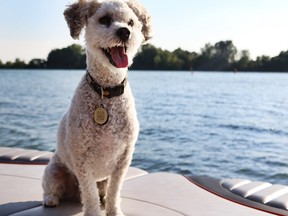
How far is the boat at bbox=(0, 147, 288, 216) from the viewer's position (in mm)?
3113

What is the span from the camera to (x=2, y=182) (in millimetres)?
3711

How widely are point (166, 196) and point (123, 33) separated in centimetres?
147

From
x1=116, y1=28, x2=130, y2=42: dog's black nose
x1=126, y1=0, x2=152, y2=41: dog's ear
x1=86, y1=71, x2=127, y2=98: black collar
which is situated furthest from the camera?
x1=126, y1=0, x2=152, y2=41: dog's ear

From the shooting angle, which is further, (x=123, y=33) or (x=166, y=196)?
(x=166, y=196)

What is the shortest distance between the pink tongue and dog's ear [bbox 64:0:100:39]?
0.29 metres

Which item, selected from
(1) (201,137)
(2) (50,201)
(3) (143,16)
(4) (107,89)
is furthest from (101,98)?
(1) (201,137)

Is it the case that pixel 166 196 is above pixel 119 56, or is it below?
below

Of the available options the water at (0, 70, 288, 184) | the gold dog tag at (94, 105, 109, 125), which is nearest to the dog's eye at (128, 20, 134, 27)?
the gold dog tag at (94, 105, 109, 125)

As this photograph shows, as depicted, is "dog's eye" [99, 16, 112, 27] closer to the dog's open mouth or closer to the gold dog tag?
the dog's open mouth

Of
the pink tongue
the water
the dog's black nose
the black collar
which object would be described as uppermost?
the dog's black nose

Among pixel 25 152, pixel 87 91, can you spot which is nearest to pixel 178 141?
pixel 25 152

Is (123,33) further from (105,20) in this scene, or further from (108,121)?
(108,121)

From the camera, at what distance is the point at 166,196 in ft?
11.3

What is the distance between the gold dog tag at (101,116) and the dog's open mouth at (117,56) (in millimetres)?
304
